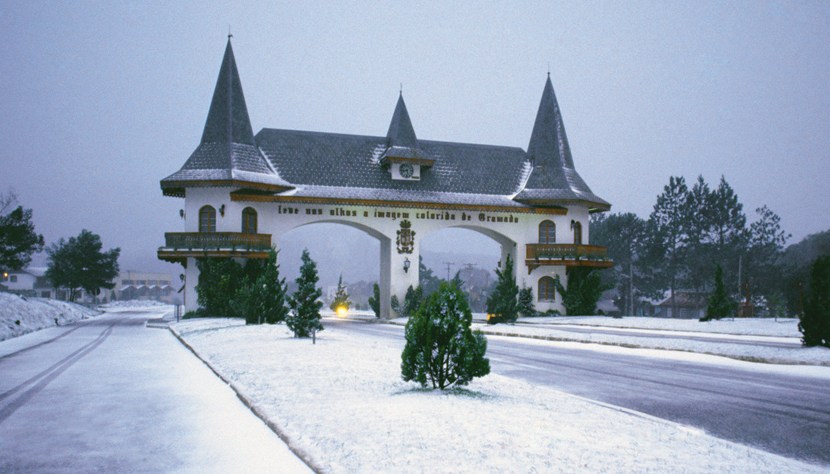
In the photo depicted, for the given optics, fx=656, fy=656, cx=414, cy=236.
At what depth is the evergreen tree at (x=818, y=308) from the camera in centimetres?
1834

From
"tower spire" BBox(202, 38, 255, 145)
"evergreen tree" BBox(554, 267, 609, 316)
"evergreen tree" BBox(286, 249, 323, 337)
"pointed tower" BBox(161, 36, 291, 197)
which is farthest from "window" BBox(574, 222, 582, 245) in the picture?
"evergreen tree" BBox(286, 249, 323, 337)

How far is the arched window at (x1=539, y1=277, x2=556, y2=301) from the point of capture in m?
45.7

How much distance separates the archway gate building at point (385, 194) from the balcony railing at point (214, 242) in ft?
0.19

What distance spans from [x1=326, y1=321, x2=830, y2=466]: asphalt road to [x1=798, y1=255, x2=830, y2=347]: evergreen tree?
16.6 feet

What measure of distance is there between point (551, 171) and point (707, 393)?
123 ft

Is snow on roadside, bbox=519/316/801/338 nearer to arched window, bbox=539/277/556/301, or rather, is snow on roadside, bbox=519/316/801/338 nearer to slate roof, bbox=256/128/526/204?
arched window, bbox=539/277/556/301

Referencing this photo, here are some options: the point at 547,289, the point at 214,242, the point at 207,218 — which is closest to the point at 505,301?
→ the point at 547,289

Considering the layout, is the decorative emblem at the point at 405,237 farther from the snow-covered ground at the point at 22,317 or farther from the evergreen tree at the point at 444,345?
the evergreen tree at the point at 444,345

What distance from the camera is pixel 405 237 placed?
143ft

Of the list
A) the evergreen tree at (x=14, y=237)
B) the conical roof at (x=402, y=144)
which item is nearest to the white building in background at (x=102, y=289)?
the evergreen tree at (x=14, y=237)

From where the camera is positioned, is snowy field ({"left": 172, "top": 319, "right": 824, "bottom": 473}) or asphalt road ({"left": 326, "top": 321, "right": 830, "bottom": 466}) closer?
snowy field ({"left": 172, "top": 319, "right": 824, "bottom": 473})

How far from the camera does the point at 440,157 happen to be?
156 feet

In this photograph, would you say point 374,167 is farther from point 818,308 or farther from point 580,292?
point 818,308

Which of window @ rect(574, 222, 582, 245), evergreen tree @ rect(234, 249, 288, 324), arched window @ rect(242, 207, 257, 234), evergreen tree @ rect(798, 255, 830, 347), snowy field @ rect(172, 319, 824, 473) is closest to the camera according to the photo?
snowy field @ rect(172, 319, 824, 473)
